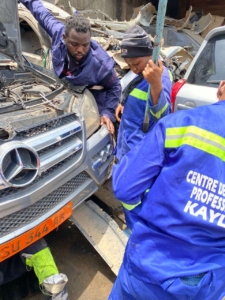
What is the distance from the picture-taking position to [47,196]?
1.85m

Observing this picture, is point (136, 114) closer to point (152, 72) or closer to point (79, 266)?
point (152, 72)

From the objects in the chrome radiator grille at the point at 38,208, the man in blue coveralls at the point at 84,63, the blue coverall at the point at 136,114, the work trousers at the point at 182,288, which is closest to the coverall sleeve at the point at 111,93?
the man in blue coveralls at the point at 84,63

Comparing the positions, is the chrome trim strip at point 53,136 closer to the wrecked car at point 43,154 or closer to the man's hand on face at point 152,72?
the wrecked car at point 43,154

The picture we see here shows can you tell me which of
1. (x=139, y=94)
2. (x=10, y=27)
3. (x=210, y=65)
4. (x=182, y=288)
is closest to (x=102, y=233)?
(x=139, y=94)

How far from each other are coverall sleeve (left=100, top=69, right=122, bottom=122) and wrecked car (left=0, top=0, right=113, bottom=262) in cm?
23

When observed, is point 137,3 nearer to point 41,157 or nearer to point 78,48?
point 78,48

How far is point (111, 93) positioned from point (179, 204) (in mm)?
1928

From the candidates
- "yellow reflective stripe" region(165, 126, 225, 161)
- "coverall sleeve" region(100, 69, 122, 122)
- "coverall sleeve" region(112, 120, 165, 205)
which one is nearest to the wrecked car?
"coverall sleeve" region(100, 69, 122, 122)

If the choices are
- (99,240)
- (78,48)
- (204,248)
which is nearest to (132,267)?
(204,248)

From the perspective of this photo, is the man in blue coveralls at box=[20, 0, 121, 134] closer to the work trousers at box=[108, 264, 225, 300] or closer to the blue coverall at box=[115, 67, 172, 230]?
the blue coverall at box=[115, 67, 172, 230]

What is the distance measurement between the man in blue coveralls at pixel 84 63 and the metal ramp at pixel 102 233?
0.74m

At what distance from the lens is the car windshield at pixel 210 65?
2.92 meters

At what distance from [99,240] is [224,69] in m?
2.02

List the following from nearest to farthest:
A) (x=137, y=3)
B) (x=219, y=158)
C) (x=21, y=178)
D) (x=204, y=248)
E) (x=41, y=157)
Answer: (x=219, y=158)
(x=204, y=248)
(x=21, y=178)
(x=41, y=157)
(x=137, y=3)
